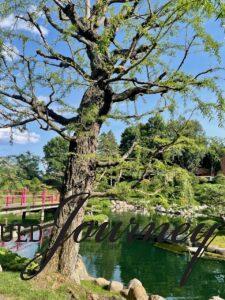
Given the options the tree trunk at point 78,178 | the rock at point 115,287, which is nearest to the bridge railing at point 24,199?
the rock at point 115,287

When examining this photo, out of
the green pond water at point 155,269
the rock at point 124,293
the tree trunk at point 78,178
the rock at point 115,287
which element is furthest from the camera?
the green pond water at point 155,269

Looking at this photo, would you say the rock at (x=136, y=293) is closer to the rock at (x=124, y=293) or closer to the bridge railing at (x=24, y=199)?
the rock at (x=124, y=293)

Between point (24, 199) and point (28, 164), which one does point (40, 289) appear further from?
point (24, 199)

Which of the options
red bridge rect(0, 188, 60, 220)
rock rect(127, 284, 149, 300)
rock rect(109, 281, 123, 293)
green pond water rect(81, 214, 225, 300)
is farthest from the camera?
red bridge rect(0, 188, 60, 220)

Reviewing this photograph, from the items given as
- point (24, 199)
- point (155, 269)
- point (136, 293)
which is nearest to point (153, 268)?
point (155, 269)

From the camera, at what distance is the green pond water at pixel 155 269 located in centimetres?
1527

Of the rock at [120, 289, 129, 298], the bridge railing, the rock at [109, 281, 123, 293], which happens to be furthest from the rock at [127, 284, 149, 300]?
the bridge railing

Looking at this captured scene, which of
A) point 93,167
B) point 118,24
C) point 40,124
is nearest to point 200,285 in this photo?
point 93,167

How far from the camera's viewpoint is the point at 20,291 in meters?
8.55

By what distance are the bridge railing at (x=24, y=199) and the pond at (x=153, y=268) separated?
287cm

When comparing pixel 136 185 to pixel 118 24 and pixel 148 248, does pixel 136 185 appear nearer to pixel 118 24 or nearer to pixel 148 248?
pixel 118 24

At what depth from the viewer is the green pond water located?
50.1 ft

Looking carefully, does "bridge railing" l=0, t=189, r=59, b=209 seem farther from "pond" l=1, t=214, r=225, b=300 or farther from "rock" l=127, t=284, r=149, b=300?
"rock" l=127, t=284, r=149, b=300

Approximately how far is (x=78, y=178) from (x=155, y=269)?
998 centimetres
